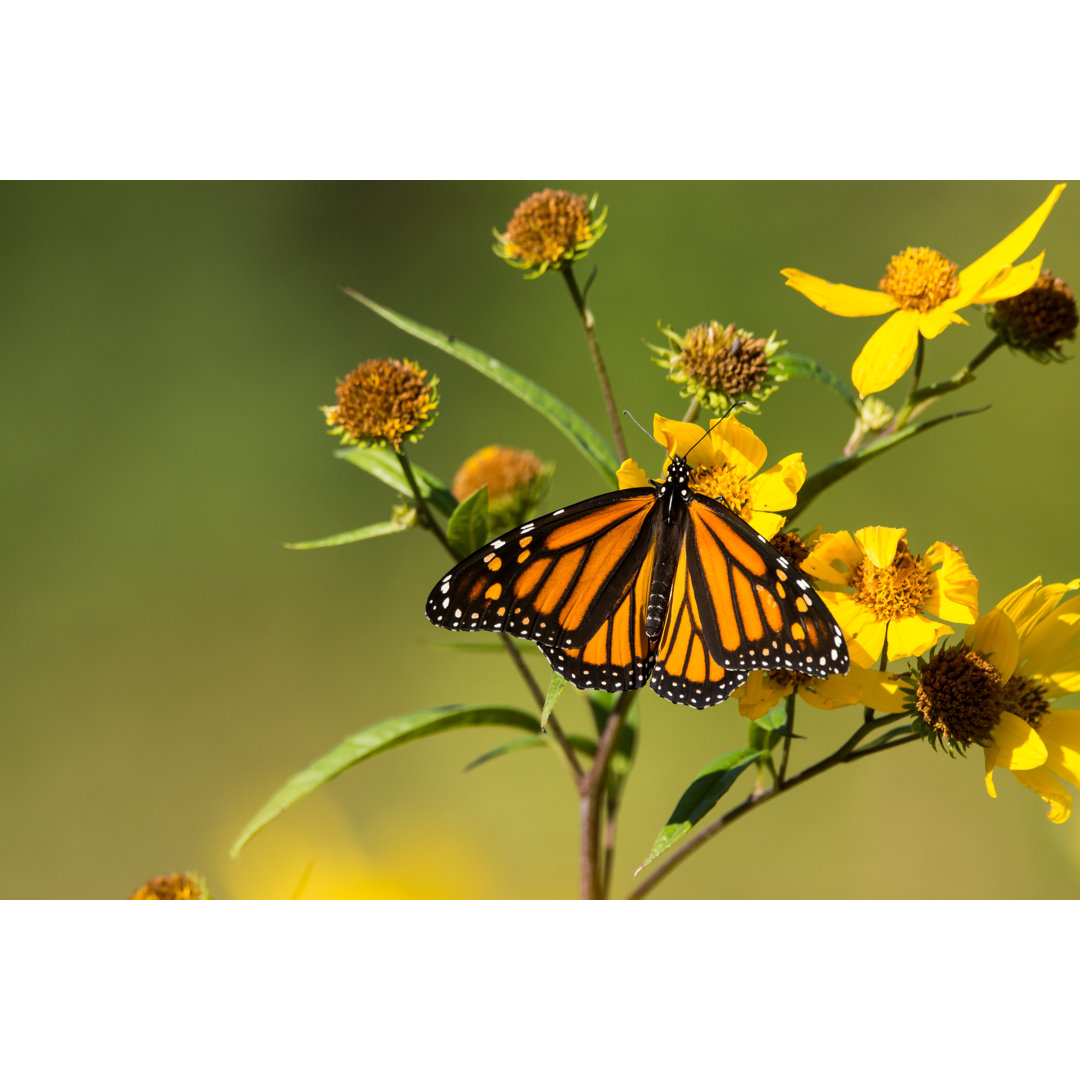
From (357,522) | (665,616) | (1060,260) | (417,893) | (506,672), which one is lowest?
(417,893)

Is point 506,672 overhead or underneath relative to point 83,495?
underneath

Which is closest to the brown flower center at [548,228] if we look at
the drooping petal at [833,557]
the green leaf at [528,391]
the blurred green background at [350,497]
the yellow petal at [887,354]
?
the green leaf at [528,391]

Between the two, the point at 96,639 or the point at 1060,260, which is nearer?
the point at 1060,260

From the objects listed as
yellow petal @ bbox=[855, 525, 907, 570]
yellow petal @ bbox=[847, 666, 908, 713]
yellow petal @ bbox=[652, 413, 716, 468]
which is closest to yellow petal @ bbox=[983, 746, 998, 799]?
yellow petal @ bbox=[847, 666, 908, 713]

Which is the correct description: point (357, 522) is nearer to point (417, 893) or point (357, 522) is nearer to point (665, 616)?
point (417, 893)

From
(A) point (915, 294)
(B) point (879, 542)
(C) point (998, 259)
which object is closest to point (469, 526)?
(B) point (879, 542)

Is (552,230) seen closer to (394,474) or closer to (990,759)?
(394,474)

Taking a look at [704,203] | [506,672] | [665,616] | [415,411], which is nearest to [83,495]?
[506,672]
